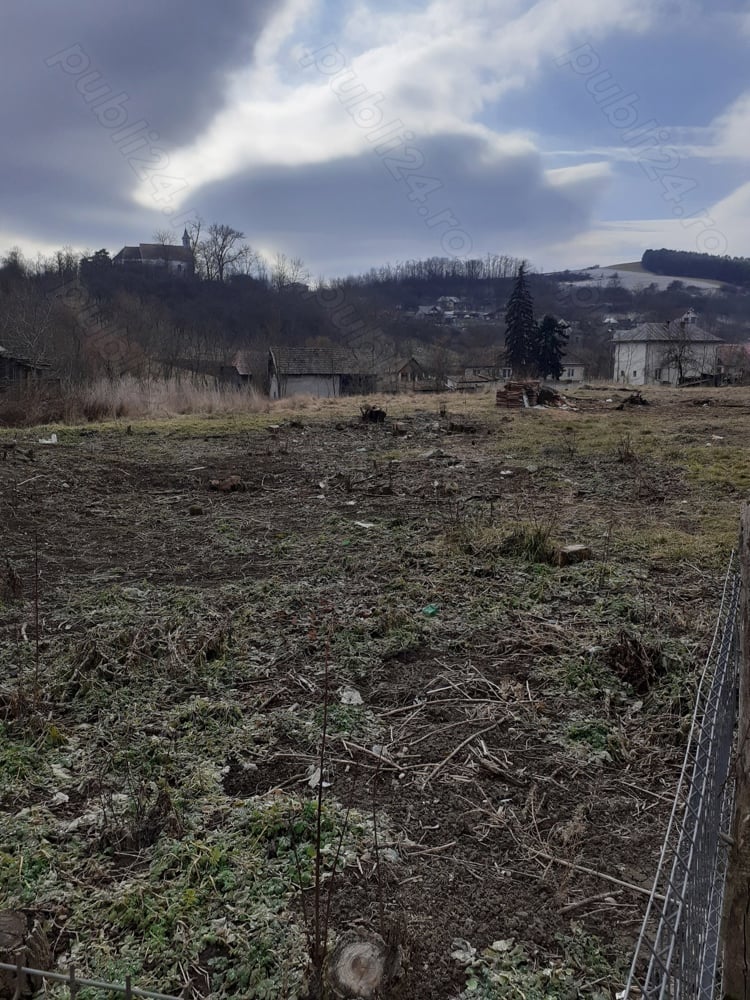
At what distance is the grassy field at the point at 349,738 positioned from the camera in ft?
5.76

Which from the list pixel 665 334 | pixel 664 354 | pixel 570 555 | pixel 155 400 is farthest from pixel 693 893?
pixel 665 334

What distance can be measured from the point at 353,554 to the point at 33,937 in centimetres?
377

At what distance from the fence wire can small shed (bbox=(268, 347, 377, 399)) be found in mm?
43148

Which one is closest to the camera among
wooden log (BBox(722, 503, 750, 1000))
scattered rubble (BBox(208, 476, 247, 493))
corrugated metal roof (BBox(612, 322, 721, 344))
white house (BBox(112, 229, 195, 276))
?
wooden log (BBox(722, 503, 750, 1000))

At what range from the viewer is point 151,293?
60188mm

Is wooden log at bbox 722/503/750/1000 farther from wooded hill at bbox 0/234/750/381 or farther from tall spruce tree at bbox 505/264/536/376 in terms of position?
tall spruce tree at bbox 505/264/536/376

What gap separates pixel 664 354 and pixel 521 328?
12738 millimetres

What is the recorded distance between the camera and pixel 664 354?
50.1 m

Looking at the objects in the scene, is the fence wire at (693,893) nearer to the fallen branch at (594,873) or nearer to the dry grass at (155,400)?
the fallen branch at (594,873)

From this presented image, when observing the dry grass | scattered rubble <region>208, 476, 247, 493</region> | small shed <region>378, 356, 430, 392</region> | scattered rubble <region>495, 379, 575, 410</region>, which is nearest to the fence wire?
scattered rubble <region>208, 476, 247, 493</region>

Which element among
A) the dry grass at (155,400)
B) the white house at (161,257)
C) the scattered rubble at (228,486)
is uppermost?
the white house at (161,257)

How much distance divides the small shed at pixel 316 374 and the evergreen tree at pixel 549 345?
11904mm

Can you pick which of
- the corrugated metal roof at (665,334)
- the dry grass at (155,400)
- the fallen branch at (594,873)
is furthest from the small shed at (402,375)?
the fallen branch at (594,873)

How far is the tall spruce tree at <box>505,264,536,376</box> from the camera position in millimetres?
45312
